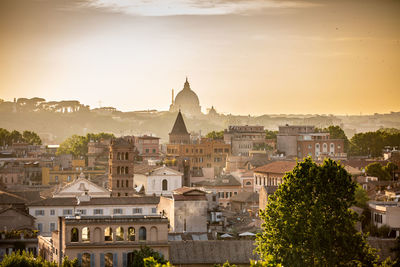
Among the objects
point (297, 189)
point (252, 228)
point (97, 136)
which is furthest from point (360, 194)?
point (97, 136)

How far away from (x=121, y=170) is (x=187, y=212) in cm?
1601

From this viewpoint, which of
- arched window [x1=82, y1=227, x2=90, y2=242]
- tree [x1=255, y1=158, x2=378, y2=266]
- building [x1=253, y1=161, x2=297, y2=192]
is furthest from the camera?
building [x1=253, y1=161, x2=297, y2=192]

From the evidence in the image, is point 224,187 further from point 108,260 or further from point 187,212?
point 108,260

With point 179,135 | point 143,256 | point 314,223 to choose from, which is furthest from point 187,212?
point 179,135

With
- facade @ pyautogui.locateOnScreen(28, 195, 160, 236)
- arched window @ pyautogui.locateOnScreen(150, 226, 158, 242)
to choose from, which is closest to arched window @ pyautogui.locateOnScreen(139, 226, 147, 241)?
arched window @ pyautogui.locateOnScreen(150, 226, 158, 242)

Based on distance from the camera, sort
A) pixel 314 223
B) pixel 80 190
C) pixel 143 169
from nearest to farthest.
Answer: pixel 314 223, pixel 80 190, pixel 143 169

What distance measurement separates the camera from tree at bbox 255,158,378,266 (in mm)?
46938

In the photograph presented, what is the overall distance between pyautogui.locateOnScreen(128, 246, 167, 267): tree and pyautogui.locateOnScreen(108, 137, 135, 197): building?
28.3m

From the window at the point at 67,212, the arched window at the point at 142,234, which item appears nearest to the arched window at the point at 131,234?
the arched window at the point at 142,234

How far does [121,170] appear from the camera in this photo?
80.1 meters

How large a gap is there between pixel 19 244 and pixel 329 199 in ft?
62.2

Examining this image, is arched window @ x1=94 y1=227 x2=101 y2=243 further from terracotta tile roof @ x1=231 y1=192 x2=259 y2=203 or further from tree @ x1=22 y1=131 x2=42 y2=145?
tree @ x1=22 y1=131 x2=42 y2=145

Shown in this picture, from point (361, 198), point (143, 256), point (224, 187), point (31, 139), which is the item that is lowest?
point (143, 256)

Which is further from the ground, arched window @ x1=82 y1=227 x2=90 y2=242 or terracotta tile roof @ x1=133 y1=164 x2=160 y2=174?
terracotta tile roof @ x1=133 y1=164 x2=160 y2=174
